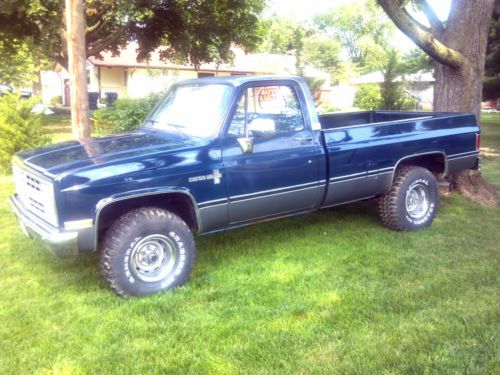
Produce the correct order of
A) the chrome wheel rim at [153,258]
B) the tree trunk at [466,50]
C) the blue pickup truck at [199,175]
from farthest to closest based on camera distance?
the tree trunk at [466,50], the chrome wheel rim at [153,258], the blue pickup truck at [199,175]

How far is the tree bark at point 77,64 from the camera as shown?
27.0ft

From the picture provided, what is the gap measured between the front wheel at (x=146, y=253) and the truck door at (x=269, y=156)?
24.1 inches

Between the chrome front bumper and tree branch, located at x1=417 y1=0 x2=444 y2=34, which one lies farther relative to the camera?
tree branch, located at x1=417 y1=0 x2=444 y2=34

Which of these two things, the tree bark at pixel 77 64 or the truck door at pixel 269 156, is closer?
the truck door at pixel 269 156

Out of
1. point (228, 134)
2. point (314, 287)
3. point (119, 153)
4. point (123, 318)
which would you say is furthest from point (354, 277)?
point (119, 153)

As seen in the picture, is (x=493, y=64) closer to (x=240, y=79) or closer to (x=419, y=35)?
(x=419, y=35)

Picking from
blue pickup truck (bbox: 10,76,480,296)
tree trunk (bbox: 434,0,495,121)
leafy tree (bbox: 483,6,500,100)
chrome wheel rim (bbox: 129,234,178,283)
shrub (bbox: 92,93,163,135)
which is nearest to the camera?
blue pickup truck (bbox: 10,76,480,296)

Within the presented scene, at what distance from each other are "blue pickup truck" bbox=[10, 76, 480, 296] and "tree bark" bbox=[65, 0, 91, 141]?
139 inches

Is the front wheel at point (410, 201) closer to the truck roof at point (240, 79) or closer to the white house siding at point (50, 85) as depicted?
the truck roof at point (240, 79)

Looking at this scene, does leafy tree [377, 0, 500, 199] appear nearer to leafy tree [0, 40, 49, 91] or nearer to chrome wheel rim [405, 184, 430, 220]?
chrome wheel rim [405, 184, 430, 220]

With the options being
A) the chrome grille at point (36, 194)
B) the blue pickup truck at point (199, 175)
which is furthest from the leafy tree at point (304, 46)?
the chrome grille at point (36, 194)

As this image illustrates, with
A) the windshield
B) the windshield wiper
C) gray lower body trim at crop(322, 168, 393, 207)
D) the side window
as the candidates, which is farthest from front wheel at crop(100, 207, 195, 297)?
gray lower body trim at crop(322, 168, 393, 207)

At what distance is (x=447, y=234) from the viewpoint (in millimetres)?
6004

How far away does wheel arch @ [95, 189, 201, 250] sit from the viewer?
160 inches
